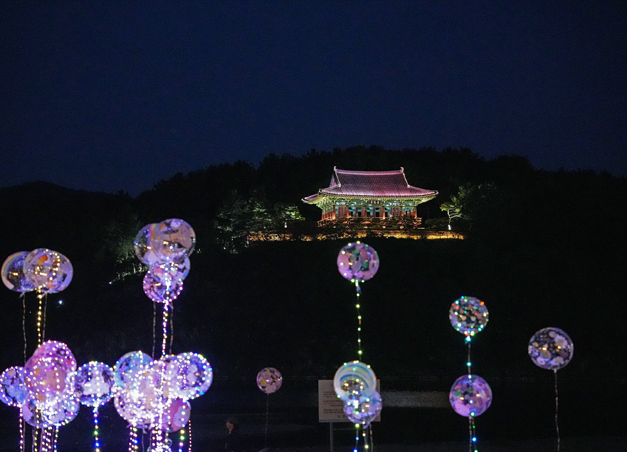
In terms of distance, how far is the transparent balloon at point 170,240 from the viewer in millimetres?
7977

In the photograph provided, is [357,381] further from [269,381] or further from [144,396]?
[269,381]

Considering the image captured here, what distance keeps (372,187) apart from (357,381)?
3277cm

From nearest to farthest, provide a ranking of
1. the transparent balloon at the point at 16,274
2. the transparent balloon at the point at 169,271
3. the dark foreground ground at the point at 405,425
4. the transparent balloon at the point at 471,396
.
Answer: the transparent balloon at the point at 169,271
the transparent balloon at the point at 16,274
the transparent balloon at the point at 471,396
the dark foreground ground at the point at 405,425

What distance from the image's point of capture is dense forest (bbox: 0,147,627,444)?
24.8 m

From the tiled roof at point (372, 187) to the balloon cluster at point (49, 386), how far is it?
30880 millimetres

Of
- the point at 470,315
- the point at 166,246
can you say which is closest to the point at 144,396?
the point at 166,246

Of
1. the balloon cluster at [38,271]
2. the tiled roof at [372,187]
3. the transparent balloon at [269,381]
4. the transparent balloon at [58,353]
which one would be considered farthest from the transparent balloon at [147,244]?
the tiled roof at [372,187]

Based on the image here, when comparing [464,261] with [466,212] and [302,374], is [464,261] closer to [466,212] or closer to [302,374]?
[466,212]

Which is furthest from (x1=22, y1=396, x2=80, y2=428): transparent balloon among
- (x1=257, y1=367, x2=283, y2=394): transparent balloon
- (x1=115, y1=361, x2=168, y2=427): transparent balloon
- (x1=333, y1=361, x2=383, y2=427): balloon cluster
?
(x1=257, y1=367, x2=283, y2=394): transparent balloon

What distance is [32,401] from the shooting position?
7.74m

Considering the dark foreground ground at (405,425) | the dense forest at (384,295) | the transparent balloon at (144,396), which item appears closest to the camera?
the transparent balloon at (144,396)

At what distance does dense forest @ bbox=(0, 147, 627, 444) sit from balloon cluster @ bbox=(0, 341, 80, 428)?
17728 millimetres

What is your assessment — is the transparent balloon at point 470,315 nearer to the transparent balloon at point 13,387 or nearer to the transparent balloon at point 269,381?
the transparent balloon at point 269,381

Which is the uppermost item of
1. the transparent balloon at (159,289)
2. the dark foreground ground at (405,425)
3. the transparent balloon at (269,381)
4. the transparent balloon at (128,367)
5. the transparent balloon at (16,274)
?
the transparent balloon at (16,274)
